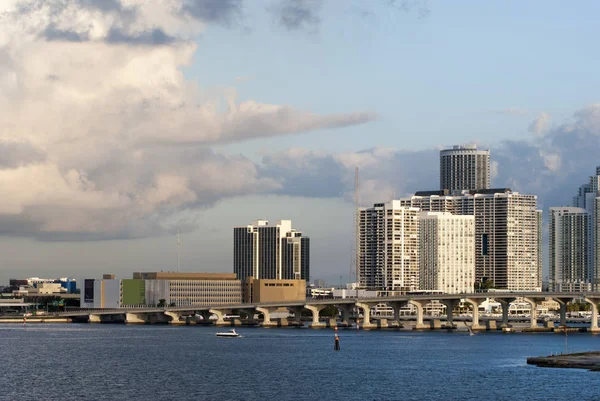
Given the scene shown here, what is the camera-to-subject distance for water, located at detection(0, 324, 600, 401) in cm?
10388

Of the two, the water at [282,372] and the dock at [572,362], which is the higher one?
the dock at [572,362]

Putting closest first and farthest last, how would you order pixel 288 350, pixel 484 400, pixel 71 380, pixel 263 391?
1. pixel 484 400
2. pixel 263 391
3. pixel 71 380
4. pixel 288 350

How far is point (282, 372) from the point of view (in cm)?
12662

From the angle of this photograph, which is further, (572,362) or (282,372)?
(282,372)

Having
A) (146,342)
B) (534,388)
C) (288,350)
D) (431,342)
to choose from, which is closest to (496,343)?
(431,342)

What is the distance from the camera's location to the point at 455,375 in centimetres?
12369

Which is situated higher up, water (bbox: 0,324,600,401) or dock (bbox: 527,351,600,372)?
dock (bbox: 527,351,600,372)

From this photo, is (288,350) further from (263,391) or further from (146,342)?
(263,391)

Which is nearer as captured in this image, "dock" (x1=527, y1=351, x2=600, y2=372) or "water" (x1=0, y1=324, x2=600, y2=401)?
"water" (x1=0, y1=324, x2=600, y2=401)

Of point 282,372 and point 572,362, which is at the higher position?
point 572,362

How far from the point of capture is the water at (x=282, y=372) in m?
104

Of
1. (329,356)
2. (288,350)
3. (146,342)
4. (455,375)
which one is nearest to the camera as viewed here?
(455,375)

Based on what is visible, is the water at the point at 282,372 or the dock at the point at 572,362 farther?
the dock at the point at 572,362

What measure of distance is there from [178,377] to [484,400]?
115ft
